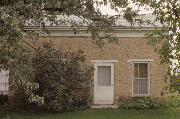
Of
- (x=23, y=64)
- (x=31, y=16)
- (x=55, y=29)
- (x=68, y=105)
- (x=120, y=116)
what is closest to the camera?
(x=23, y=64)

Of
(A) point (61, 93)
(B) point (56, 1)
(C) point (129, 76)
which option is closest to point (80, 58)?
(A) point (61, 93)

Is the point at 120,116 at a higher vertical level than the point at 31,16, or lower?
lower

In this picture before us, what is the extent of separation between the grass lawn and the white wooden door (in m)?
2.43

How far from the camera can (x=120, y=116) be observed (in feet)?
73.9

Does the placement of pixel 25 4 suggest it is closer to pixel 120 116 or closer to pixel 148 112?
pixel 120 116

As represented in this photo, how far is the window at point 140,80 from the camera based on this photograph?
27609mm

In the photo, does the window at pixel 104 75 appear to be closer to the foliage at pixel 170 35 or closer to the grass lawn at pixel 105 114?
the grass lawn at pixel 105 114

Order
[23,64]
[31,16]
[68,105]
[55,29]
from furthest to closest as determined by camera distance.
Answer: [55,29]
[68,105]
[31,16]
[23,64]

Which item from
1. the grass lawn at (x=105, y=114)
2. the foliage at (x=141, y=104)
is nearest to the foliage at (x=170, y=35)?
the grass lawn at (x=105, y=114)

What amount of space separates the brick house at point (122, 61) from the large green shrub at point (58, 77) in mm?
2723

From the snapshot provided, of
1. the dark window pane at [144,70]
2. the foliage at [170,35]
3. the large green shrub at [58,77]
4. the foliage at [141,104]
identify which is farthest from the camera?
the dark window pane at [144,70]

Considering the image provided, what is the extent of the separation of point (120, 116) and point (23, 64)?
359 inches

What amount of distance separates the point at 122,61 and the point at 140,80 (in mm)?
1612

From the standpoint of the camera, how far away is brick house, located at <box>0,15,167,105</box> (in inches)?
1083
